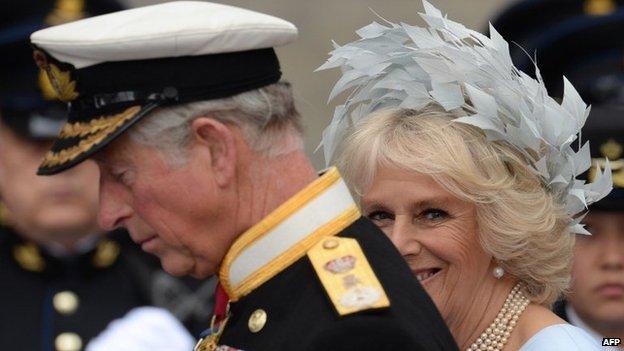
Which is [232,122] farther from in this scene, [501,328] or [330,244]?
[501,328]

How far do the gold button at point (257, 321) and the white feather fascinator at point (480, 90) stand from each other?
101cm

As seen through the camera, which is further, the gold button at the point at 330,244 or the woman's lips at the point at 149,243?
the woman's lips at the point at 149,243

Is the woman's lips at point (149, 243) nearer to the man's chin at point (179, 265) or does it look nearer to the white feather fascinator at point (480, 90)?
the man's chin at point (179, 265)

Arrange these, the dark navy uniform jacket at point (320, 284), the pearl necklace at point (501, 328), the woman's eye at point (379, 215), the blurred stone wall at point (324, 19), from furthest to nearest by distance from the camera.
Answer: the blurred stone wall at point (324, 19)
the woman's eye at point (379, 215)
the pearl necklace at point (501, 328)
the dark navy uniform jacket at point (320, 284)

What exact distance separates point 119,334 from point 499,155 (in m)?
1.42

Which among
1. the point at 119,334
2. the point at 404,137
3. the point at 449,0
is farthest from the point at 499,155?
the point at 449,0

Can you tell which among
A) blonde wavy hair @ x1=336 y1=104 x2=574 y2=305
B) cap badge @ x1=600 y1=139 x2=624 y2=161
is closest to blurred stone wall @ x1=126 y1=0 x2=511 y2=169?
cap badge @ x1=600 y1=139 x2=624 y2=161

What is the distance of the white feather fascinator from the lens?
139 inches

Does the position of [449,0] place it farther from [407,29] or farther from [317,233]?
[317,233]

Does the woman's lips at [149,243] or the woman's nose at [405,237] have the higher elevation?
the woman's lips at [149,243]

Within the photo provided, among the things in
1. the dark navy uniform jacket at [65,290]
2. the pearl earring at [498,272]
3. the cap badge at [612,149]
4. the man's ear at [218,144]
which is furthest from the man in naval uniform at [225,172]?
the cap badge at [612,149]

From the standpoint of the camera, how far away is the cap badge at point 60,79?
2.78 m

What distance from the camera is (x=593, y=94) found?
565 centimetres

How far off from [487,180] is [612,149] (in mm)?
1522
